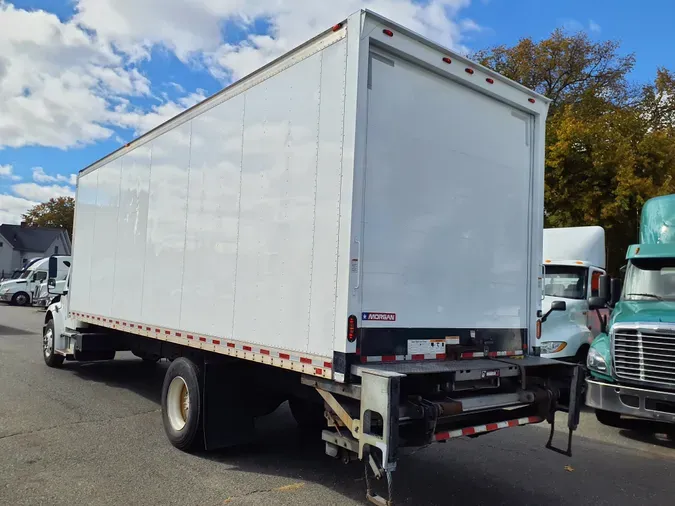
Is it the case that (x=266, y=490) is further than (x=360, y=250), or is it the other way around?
(x=266, y=490)

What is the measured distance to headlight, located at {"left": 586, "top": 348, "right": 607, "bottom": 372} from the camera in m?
7.20

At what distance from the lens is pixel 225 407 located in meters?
5.93

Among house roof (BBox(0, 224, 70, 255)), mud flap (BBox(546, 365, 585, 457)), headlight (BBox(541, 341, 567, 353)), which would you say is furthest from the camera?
house roof (BBox(0, 224, 70, 255))

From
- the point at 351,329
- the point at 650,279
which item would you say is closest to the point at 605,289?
the point at 650,279

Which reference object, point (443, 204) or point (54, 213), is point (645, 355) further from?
point (54, 213)

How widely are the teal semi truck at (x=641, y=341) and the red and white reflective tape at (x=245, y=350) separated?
14.2 ft

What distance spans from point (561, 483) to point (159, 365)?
8.94 meters

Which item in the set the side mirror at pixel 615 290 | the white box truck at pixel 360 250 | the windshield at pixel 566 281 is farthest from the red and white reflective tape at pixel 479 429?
the windshield at pixel 566 281

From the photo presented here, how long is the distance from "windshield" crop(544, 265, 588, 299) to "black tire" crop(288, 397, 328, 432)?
5.79 metres

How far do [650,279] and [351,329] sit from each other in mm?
5654

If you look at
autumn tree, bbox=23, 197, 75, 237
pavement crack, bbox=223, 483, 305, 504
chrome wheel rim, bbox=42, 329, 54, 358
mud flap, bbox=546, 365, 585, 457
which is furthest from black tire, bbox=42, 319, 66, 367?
autumn tree, bbox=23, 197, 75, 237

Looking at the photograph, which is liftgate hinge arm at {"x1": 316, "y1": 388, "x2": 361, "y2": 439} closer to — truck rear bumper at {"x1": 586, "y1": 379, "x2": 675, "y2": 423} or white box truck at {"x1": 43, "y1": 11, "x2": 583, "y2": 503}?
white box truck at {"x1": 43, "y1": 11, "x2": 583, "y2": 503}

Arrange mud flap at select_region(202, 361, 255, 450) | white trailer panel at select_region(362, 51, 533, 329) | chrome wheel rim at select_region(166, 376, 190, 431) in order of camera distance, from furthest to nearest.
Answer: chrome wheel rim at select_region(166, 376, 190, 431) < mud flap at select_region(202, 361, 255, 450) < white trailer panel at select_region(362, 51, 533, 329)

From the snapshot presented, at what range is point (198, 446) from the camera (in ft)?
19.8
